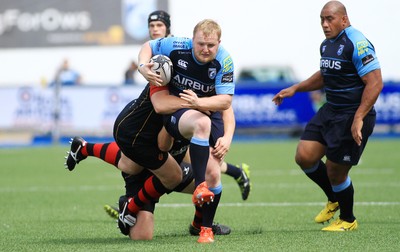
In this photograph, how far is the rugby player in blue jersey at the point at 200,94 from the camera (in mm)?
6895

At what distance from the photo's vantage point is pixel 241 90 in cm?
2191

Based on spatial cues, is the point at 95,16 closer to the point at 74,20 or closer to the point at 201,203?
the point at 74,20

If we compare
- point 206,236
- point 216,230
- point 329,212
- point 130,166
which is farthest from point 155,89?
point 329,212

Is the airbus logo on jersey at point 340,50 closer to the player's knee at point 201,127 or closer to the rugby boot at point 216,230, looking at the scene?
the player's knee at point 201,127

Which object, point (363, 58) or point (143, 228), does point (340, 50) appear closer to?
point (363, 58)

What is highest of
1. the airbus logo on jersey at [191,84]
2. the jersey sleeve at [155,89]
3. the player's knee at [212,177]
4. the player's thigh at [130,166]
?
the airbus logo on jersey at [191,84]

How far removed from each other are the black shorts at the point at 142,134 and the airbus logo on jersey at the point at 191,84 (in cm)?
37

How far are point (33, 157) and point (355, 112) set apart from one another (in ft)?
37.6

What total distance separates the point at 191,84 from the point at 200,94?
4.7 inches

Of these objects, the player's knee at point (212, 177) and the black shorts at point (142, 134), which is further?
the black shorts at point (142, 134)

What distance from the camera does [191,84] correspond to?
23.8ft

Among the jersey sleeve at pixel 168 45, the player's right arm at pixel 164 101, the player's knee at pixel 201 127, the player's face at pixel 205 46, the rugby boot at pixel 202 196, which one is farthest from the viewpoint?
the jersey sleeve at pixel 168 45

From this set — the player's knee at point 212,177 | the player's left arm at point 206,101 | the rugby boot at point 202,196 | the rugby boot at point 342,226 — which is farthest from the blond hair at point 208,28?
the rugby boot at point 342,226

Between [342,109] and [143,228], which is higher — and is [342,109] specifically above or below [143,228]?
above
